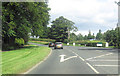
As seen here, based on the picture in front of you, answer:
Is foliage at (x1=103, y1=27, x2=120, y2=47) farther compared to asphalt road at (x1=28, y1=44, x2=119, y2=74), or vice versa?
foliage at (x1=103, y1=27, x2=120, y2=47)

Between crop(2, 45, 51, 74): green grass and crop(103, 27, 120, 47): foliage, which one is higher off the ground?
crop(103, 27, 120, 47): foliage

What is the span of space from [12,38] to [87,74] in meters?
25.9

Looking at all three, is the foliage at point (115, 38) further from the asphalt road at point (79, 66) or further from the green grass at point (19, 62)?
the green grass at point (19, 62)

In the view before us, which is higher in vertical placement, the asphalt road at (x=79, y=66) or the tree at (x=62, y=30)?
the tree at (x=62, y=30)

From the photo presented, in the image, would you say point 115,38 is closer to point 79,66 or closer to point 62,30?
point 62,30

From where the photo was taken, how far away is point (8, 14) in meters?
25.2

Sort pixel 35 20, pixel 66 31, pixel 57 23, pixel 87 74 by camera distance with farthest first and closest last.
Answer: pixel 57 23, pixel 66 31, pixel 35 20, pixel 87 74

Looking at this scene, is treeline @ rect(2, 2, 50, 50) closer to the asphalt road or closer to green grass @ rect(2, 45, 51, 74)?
green grass @ rect(2, 45, 51, 74)

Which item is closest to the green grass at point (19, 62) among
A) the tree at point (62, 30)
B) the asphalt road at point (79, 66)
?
the asphalt road at point (79, 66)

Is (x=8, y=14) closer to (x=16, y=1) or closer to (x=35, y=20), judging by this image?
(x=16, y=1)

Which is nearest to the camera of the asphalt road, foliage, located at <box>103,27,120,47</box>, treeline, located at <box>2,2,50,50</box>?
the asphalt road

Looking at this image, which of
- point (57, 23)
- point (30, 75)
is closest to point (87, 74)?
point (30, 75)

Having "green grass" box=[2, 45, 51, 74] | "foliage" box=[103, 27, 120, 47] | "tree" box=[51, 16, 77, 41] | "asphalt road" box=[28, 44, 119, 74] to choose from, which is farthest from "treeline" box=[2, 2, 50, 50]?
"tree" box=[51, 16, 77, 41]

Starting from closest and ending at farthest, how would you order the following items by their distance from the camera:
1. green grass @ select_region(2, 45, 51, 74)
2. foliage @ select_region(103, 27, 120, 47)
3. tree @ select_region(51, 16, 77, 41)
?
green grass @ select_region(2, 45, 51, 74) → foliage @ select_region(103, 27, 120, 47) → tree @ select_region(51, 16, 77, 41)
